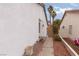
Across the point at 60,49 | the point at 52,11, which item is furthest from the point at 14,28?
the point at 60,49

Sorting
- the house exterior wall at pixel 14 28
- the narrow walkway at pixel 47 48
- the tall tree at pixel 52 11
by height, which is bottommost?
the narrow walkway at pixel 47 48

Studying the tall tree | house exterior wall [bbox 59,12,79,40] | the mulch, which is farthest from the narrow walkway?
the tall tree

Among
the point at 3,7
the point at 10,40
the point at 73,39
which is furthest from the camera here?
the point at 73,39

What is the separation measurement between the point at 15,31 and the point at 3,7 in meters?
0.40

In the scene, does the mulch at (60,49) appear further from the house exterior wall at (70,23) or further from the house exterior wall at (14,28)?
the house exterior wall at (14,28)

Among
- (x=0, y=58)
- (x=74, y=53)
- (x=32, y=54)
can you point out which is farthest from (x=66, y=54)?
(x=0, y=58)

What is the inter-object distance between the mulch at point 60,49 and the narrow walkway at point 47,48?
6 centimetres

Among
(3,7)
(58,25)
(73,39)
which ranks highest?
(3,7)

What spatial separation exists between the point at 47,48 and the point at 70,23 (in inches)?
17.9

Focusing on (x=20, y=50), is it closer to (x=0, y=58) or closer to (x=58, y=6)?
(x=0, y=58)

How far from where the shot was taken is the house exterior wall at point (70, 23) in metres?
2.47

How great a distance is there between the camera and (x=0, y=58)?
2205 millimetres

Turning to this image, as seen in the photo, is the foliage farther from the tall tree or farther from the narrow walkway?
the narrow walkway

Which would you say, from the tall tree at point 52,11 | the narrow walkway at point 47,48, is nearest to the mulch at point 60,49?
the narrow walkway at point 47,48
